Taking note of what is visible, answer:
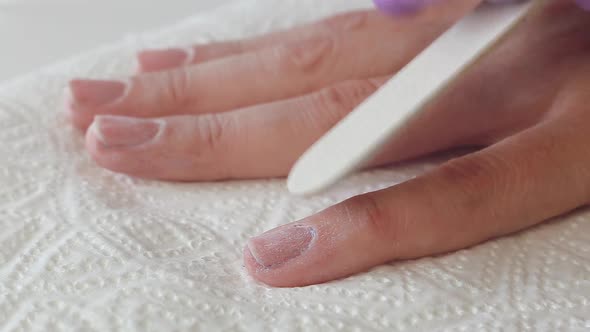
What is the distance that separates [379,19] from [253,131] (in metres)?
0.22

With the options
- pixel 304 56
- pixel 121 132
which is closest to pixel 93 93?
pixel 121 132

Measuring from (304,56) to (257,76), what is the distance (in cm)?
5

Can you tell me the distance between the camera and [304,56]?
0.66 m

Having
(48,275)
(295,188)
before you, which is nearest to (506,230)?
(295,188)

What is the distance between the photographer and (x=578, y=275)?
0.42 m

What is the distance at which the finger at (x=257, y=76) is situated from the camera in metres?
0.62

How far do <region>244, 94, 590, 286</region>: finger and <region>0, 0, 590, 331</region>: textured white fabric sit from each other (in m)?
0.01

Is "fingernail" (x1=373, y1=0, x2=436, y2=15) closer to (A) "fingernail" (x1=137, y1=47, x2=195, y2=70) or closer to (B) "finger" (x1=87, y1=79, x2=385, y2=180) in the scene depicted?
(B) "finger" (x1=87, y1=79, x2=385, y2=180)

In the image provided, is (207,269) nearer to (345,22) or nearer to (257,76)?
(257,76)

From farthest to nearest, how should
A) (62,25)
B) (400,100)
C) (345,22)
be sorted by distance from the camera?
(62,25)
(345,22)
(400,100)

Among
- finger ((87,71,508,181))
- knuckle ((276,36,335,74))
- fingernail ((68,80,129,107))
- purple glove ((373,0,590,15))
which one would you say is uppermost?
purple glove ((373,0,590,15))

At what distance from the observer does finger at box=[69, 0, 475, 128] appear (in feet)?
2.03

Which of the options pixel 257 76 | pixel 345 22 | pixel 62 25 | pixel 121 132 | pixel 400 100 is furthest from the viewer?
pixel 62 25

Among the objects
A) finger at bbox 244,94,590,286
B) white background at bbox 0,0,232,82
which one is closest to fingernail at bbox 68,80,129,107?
finger at bbox 244,94,590,286
